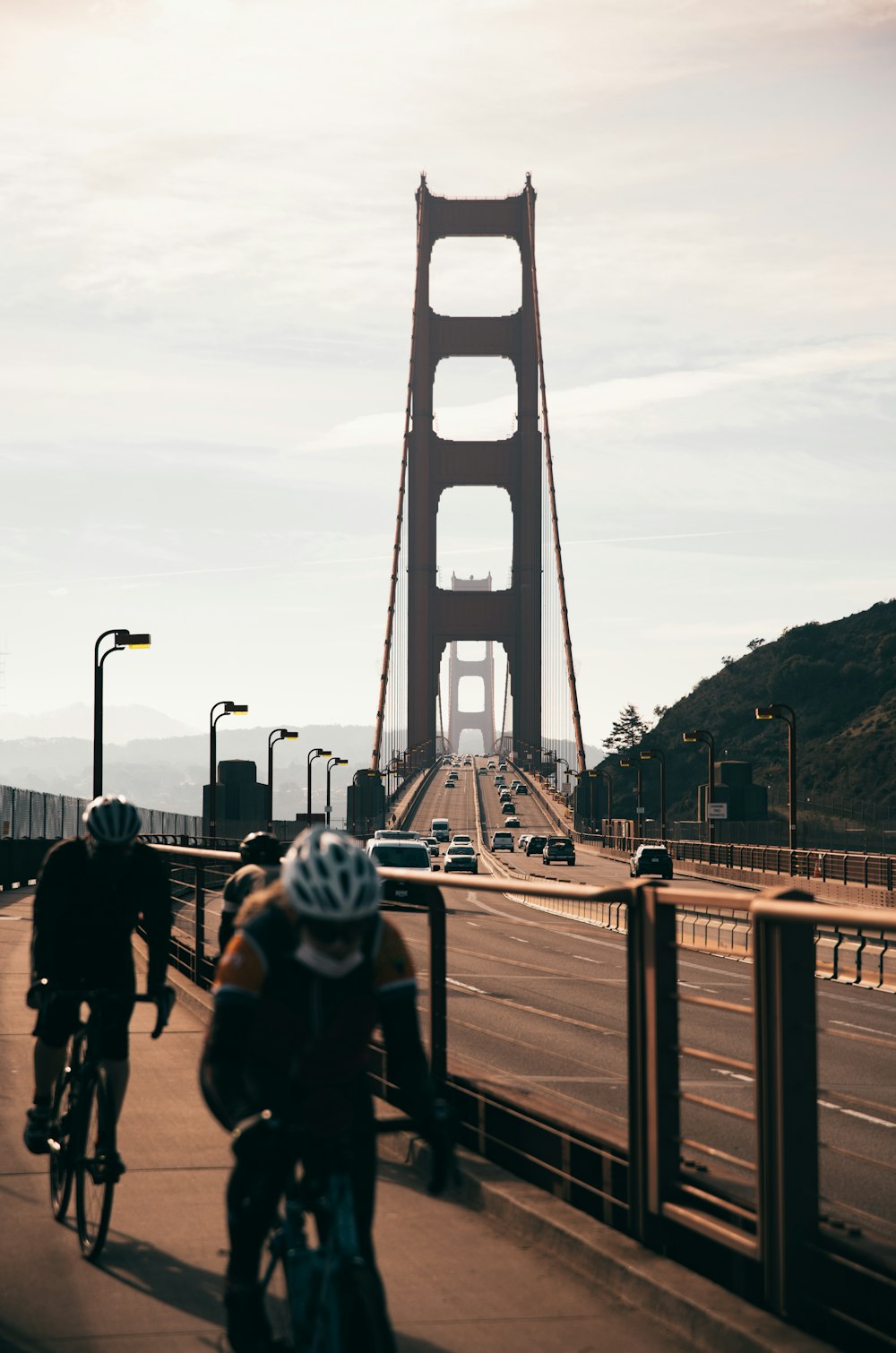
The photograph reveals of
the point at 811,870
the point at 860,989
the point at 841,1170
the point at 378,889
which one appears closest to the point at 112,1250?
the point at 378,889

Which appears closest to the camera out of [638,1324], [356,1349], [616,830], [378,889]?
[356,1349]

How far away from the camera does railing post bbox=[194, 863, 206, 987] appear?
14.6 meters

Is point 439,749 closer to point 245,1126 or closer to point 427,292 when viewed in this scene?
point 427,292

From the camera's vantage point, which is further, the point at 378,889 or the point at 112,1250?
the point at 112,1250

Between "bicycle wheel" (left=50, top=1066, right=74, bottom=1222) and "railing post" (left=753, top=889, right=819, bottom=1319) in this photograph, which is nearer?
"railing post" (left=753, top=889, right=819, bottom=1319)

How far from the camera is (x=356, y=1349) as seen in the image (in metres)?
3.66

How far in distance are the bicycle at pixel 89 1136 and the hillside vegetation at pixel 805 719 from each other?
396ft

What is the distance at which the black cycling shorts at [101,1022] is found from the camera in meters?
6.57

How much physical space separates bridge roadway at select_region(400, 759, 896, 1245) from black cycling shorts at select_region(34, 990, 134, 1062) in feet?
4.76

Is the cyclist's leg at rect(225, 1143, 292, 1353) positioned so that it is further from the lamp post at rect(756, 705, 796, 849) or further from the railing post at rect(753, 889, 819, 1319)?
the lamp post at rect(756, 705, 796, 849)

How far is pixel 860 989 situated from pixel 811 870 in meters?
28.7

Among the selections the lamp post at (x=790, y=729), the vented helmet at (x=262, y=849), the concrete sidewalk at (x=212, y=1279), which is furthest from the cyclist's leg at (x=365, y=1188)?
the lamp post at (x=790, y=729)

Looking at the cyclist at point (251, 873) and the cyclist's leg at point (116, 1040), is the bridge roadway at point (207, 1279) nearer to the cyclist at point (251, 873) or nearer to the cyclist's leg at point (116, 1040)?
the cyclist's leg at point (116, 1040)

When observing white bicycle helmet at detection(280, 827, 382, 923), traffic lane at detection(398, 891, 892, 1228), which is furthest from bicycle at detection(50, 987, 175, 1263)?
white bicycle helmet at detection(280, 827, 382, 923)
